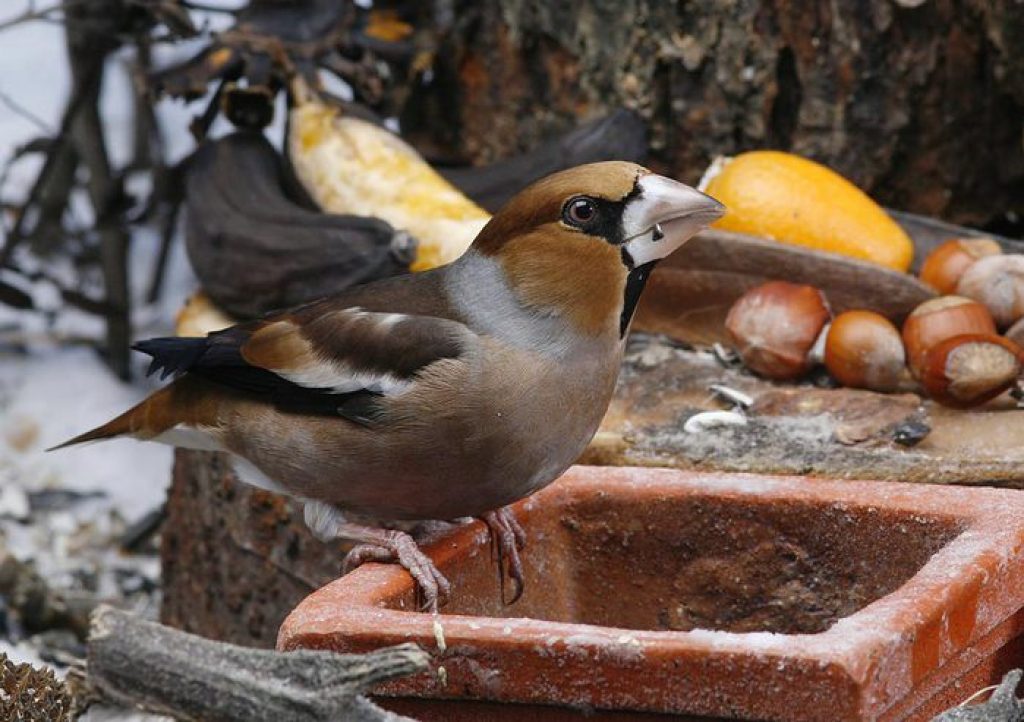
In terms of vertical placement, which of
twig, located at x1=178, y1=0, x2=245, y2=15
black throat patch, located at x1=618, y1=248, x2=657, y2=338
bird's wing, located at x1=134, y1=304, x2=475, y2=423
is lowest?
bird's wing, located at x1=134, y1=304, x2=475, y2=423

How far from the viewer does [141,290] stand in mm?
6027

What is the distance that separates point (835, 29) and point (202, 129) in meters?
1.67

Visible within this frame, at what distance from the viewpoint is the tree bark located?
163 inches

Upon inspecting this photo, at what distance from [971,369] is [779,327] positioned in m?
0.46

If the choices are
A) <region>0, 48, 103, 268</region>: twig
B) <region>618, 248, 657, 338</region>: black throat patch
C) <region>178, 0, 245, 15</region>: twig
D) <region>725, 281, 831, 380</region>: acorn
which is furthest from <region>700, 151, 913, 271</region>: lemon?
<region>0, 48, 103, 268</region>: twig

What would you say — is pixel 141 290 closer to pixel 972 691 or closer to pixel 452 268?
pixel 452 268

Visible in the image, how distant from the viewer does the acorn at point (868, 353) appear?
129 inches

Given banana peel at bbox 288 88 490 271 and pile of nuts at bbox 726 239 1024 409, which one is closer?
pile of nuts at bbox 726 239 1024 409

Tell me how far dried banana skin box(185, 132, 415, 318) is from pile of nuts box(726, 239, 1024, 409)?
817 mm

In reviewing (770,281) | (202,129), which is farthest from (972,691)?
(202,129)

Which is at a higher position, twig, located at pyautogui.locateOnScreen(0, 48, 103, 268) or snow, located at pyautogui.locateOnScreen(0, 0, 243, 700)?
twig, located at pyautogui.locateOnScreen(0, 48, 103, 268)

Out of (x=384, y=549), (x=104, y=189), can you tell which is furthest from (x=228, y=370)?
(x=104, y=189)

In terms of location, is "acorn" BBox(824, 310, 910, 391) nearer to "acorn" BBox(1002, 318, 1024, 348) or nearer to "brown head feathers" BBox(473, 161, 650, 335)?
"acorn" BBox(1002, 318, 1024, 348)

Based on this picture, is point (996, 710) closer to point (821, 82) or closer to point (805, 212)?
point (805, 212)
